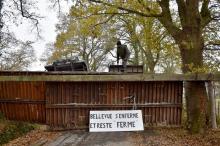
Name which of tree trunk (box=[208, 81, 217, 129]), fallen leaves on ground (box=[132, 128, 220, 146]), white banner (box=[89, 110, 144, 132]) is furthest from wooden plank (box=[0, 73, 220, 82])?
tree trunk (box=[208, 81, 217, 129])

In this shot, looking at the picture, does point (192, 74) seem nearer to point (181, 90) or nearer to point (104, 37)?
point (181, 90)

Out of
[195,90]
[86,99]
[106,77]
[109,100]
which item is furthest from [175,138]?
[86,99]

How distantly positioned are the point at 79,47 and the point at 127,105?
21.1m

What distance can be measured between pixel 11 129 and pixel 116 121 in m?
4.23

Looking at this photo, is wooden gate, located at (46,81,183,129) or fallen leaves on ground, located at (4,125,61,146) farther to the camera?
wooden gate, located at (46,81,183,129)

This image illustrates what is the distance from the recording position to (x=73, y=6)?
14398 mm

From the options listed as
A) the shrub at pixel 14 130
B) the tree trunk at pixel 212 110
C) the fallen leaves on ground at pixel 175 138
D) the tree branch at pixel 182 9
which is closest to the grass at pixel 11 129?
the shrub at pixel 14 130

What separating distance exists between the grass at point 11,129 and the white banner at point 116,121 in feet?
8.44

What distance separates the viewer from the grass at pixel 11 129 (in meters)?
13.0

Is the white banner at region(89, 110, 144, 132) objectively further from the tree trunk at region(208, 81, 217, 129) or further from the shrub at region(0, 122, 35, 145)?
the tree trunk at region(208, 81, 217, 129)

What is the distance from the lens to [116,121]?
14617mm

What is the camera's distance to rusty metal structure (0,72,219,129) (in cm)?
1489

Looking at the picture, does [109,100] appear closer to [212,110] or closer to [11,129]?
[11,129]

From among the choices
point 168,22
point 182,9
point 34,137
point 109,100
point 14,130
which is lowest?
point 34,137
